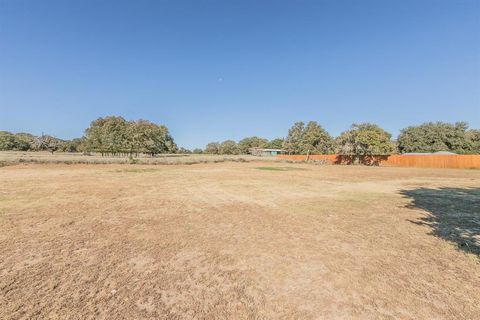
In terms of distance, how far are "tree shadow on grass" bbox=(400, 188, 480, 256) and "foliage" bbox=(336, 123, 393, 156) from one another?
36.8 meters

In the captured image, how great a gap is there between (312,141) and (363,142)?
59.9 ft

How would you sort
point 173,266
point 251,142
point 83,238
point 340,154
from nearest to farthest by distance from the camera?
point 173,266 < point 83,238 < point 340,154 < point 251,142

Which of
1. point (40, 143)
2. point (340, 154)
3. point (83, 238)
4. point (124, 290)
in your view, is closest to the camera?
point (124, 290)

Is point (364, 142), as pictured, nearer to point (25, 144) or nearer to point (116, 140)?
point (116, 140)

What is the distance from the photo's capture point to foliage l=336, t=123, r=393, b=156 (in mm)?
44531

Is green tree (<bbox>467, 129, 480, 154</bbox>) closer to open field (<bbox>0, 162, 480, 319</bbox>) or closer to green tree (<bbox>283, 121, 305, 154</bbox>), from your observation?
green tree (<bbox>283, 121, 305, 154</bbox>)

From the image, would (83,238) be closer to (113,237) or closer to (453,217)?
(113,237)

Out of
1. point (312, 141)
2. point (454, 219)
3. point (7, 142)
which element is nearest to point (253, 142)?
point (312, 141)

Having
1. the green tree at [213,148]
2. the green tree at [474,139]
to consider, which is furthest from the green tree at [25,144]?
the green tree at [474,139]

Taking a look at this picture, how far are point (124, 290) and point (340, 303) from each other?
8.72 feet

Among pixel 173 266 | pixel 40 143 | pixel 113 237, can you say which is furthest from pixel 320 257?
pixel 40 143

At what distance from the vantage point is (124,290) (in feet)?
10.6

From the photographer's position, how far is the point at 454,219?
6.97 metres

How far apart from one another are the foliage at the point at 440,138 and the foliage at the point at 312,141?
19.9 meters
